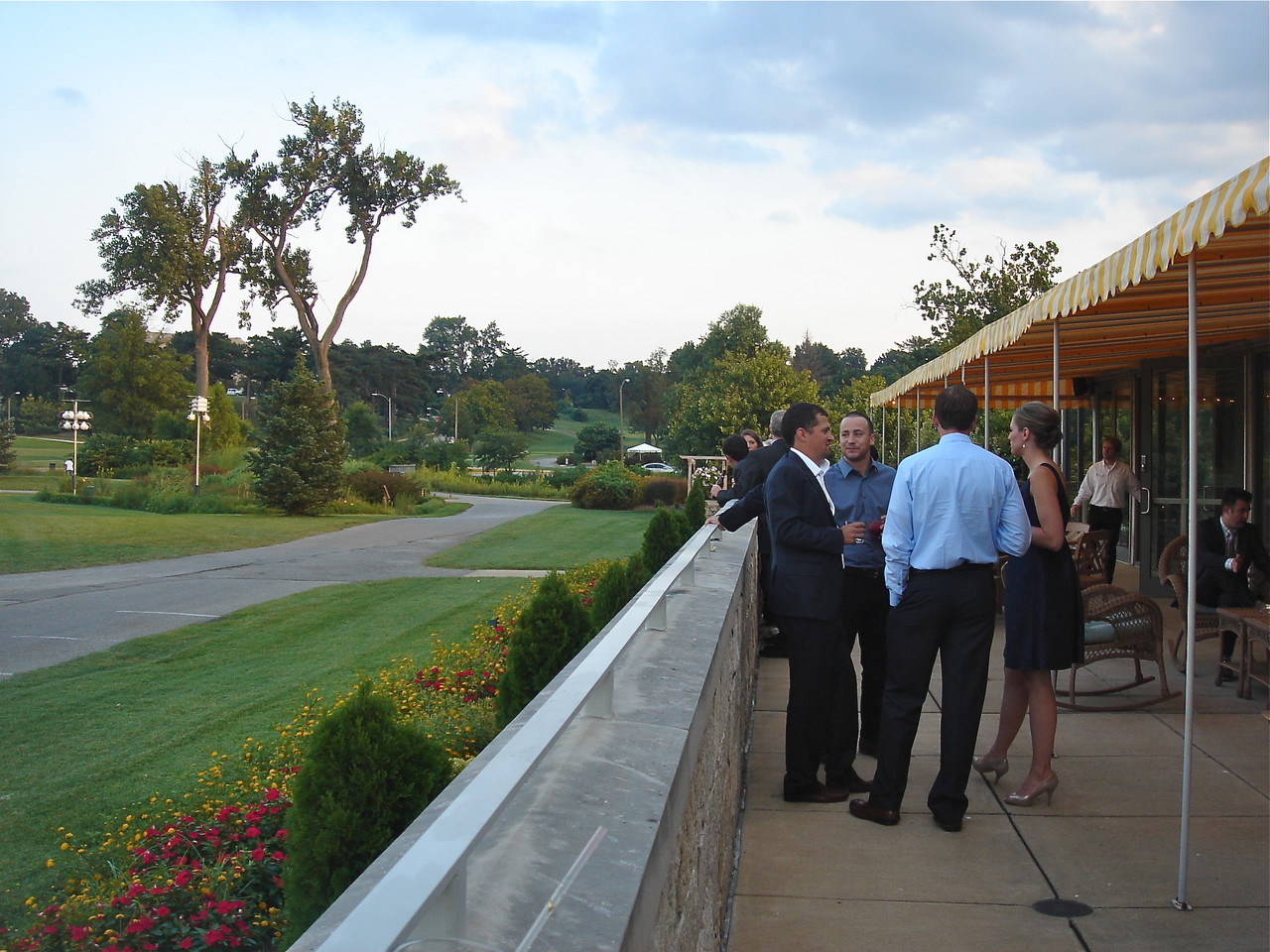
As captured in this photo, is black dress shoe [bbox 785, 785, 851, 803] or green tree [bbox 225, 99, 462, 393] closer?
black dress shoe [bbox 785, 785, 851, 803]

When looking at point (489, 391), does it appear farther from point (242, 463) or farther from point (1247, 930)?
point (1247, 930)

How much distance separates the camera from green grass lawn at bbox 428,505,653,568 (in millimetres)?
22703

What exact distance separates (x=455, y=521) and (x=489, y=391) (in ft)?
220

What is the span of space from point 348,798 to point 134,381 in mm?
67718

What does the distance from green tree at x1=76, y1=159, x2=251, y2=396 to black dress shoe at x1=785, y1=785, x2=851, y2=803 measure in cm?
5219

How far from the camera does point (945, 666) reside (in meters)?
4.73

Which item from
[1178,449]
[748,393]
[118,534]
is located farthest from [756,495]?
[748,393]

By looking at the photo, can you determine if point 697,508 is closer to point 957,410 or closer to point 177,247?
point 957,410

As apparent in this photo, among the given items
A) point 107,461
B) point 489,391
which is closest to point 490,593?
point 107,461

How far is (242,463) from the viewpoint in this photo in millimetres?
46000

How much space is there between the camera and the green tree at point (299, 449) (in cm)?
3534

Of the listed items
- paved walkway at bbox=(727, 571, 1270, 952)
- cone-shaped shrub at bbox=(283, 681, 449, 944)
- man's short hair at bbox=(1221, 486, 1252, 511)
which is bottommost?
paved walkway at bbox=(727, 571, 1270, 952)

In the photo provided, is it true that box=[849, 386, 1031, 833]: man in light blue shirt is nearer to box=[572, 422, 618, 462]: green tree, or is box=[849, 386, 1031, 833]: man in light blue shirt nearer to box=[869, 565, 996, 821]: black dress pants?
box=[869, 565, 996, 821]: black dress pants

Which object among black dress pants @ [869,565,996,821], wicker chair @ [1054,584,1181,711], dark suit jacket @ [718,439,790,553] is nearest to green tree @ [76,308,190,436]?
dark suit jacket @ [718,439,790,553]
